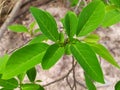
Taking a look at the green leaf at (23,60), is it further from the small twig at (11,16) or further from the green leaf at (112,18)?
the small twig at (11,16)

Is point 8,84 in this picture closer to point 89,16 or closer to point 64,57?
point 89,16

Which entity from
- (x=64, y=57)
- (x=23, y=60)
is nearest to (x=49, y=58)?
(x=23, y=60)

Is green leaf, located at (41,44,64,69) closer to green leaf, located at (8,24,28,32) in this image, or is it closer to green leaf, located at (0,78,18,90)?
green leaf, located at (0,78,18,90)

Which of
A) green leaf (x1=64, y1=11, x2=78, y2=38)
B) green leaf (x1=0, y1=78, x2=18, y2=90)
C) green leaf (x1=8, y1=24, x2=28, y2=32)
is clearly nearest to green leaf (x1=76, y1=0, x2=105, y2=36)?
green leaf (x1=64, y1=11, x2=78, y2=38)

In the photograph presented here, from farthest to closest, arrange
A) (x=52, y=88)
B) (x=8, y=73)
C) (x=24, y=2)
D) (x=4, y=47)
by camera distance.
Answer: (x=24, y=2), (x=4, y=47), (x=52, y=88), (x=8, y=73)

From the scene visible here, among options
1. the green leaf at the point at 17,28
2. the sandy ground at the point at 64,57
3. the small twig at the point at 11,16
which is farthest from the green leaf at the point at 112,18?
the small twig at the point at 11,16

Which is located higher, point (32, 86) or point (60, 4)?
point (32, 86)

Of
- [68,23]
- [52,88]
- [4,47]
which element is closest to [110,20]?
[68,23]

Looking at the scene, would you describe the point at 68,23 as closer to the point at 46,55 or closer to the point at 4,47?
the point at 46,55
